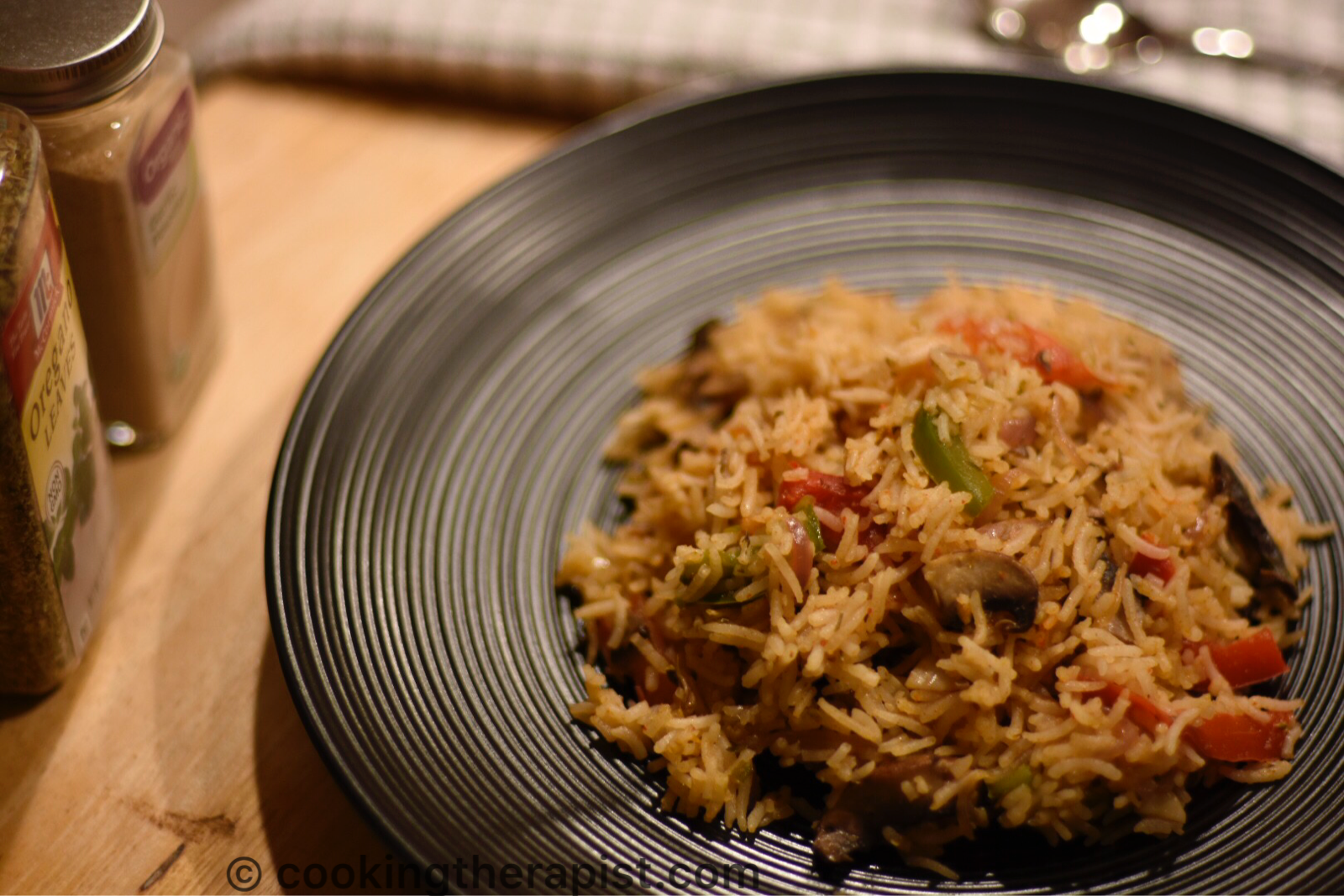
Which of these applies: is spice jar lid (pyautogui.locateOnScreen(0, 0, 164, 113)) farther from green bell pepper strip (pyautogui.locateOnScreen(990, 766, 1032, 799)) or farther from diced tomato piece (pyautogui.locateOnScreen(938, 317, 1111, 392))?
green bell pepper strip (pyautogui.locateOnScreen(990, 766, 1032, 799))

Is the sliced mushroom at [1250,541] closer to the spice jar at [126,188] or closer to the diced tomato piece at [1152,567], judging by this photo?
the diced tomato piece at [1152,567]

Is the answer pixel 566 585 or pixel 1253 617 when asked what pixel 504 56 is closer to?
pixel 566 585

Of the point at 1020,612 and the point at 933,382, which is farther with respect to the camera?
the point at 933,382

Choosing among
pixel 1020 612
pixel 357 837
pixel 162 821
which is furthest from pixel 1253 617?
pixel 162 821

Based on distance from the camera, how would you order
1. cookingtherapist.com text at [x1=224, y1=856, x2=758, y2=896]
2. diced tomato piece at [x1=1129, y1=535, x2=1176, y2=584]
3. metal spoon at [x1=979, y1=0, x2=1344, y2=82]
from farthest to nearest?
metal spoon at [x1=979, y1=0, x2=1344, y2=82] < diced tomato piece at [x1=1129, y1=535, x2=1176, y2=584] < cookingtherapist.com text at [x1=224, y1=856, x2=758, y2=896]

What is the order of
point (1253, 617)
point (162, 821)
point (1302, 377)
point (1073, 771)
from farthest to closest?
point (1302, 377) < point (1253, 617) < point (162, 821) < point (1073, 771)

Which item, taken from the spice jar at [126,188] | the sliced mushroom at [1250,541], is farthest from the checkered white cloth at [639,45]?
the sliced mushroom at [1250,541]

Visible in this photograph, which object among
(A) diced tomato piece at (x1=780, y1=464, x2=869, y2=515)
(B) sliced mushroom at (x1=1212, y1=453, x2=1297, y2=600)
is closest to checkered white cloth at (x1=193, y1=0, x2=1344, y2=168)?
(B) sliced mushroom at (x1=1212, y1=453, x2=1297, y2=600)
